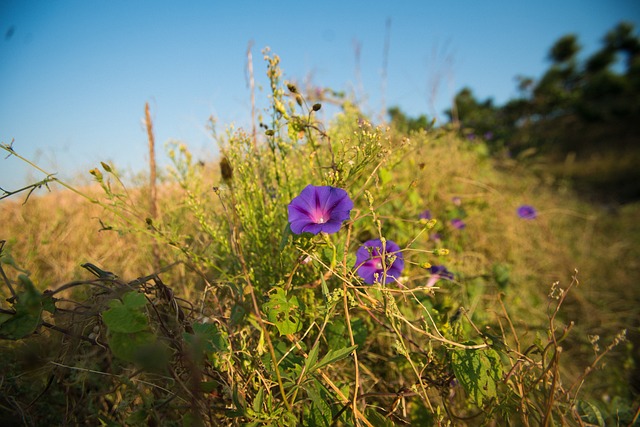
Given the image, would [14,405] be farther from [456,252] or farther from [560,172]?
[560,172]

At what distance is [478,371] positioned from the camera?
0.84m

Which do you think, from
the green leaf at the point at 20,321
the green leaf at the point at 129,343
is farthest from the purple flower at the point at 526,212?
the green leaf at the point at 20,321

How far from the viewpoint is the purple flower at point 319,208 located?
32.9 inches

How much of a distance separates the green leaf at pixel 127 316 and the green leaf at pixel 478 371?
76 centimetres

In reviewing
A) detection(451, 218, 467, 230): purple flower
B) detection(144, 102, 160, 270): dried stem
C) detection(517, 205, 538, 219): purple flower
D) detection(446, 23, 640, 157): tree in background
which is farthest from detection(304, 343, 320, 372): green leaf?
detection(446, 23, 640, 157): tree in background

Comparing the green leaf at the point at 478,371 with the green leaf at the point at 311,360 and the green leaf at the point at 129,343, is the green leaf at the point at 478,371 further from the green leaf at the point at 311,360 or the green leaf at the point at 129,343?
the green leaf at the point at 129,343

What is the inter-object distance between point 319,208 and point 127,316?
0.52 metres

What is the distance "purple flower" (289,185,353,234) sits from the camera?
0.84 meters

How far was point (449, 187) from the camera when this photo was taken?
2.73m

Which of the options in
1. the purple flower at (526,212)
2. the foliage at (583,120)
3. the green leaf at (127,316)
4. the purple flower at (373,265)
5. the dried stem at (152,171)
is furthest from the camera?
the foliage at (583,120)

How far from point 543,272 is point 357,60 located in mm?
2290

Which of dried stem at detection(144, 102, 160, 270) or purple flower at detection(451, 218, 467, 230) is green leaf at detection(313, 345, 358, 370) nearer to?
dried stem at detection(144, 102, 160, 270)

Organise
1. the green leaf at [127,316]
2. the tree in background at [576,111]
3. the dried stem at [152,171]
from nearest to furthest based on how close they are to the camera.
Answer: the green leaf at [127,316] → the dried stem at [152,171] → the tree in background at [576,111]

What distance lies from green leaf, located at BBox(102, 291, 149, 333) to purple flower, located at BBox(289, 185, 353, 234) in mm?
374
